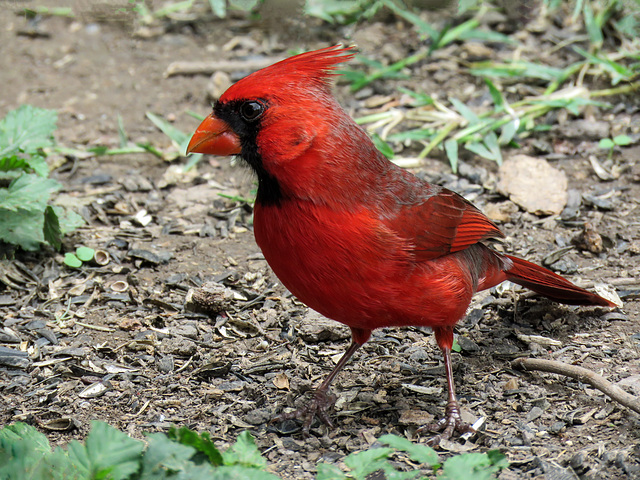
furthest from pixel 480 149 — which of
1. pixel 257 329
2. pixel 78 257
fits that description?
pixel 78 257

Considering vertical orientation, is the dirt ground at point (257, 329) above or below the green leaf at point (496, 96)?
below

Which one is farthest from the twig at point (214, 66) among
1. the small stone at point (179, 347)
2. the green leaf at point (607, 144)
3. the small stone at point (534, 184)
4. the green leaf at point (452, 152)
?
the small stone at point (179, 347)

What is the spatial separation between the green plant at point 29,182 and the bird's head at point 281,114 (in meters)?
1.39

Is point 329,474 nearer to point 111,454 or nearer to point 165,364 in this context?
point 111,454

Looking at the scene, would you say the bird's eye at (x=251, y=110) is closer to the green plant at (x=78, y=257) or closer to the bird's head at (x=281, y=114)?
the bird's head at (x=281, y=114)

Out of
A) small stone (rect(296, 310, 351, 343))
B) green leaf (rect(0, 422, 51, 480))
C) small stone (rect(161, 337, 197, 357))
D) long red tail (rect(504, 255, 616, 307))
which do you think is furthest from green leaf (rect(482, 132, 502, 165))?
green leaf (rect(0, 422, 51, 480))

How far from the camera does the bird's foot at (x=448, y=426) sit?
3.11 meters

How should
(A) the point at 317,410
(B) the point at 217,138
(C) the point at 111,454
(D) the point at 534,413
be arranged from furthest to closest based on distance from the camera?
(A) the point at 317,410
(D) the point at 534,413
(B) the point at 217,138
(C) the point at 111,454

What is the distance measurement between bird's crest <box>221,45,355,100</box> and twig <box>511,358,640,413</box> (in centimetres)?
150

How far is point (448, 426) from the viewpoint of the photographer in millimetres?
3141

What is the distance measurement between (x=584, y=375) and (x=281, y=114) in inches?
62.2

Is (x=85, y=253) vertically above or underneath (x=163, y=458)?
underneath

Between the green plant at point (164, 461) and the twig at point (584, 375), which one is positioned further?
the twig at point (584, 375)

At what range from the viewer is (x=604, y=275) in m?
4.11
